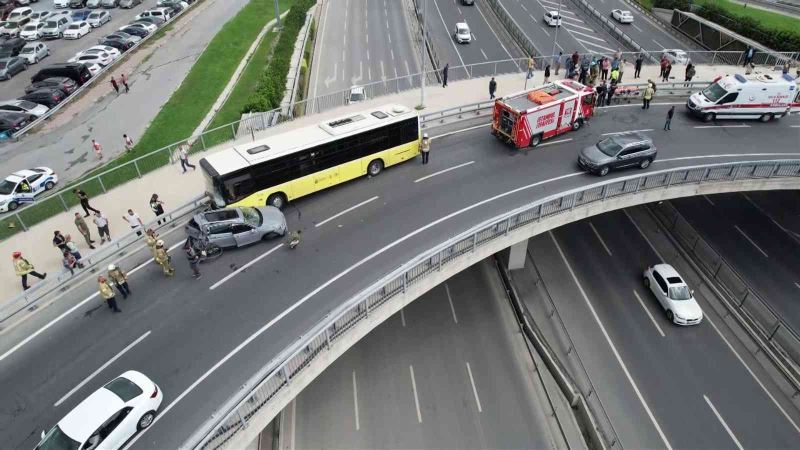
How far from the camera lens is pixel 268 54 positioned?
5056cm

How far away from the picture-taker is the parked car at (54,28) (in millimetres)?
56531

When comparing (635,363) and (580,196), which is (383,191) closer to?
(580,196)

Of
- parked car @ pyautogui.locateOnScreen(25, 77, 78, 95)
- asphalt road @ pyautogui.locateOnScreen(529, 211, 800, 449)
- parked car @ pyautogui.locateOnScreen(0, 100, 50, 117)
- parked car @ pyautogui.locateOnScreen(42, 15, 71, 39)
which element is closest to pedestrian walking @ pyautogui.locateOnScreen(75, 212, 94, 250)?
asphalt road @ pyautogui.locateOnScreen(529, 211, 800, 449)

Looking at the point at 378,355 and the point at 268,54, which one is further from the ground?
the point at 268,54

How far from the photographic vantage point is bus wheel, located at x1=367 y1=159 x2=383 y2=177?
2491cm

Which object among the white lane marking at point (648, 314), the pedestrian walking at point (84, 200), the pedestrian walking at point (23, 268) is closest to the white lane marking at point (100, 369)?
the pedestrian walking at point (23, 268)

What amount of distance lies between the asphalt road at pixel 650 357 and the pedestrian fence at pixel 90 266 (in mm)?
19115

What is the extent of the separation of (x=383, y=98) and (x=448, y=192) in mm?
13832

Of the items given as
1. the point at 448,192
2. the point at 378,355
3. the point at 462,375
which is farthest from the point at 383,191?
the point at 462,375

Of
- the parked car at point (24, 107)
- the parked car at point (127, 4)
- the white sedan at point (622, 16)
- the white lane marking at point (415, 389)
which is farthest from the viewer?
the parked car at point (127, 4)

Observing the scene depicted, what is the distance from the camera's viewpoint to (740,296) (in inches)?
995

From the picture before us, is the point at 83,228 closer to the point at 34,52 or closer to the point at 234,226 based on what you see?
the point at 234,226

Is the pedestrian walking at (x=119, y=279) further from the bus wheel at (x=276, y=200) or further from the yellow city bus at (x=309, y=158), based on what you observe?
the bus wheel at (x=276, y=200)

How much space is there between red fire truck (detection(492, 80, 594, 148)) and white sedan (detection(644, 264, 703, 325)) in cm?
933
